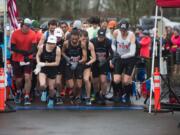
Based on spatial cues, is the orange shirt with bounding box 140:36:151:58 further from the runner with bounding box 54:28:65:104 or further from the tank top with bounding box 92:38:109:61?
the tank top with bounding box 92:38:109:61

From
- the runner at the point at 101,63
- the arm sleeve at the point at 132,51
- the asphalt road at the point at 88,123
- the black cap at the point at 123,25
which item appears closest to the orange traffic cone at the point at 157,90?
the asphalt road at the point at 88,123

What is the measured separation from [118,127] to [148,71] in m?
7.00

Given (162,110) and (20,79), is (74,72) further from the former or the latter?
(162,110)

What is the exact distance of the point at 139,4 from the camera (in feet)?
150

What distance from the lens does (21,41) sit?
648 inches

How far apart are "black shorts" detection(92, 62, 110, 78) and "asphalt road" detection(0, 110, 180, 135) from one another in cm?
139

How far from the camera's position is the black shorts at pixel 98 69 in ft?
53.9

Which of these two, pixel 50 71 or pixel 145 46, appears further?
pixel 145 46

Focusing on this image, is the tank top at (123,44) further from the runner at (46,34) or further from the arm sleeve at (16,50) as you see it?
the arm sleeve at (16,50)

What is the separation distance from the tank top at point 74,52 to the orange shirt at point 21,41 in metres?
1.01

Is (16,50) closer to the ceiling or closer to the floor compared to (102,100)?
closer to the ceiling

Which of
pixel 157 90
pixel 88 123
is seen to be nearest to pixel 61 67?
pixel 157 90

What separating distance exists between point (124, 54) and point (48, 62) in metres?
1.89

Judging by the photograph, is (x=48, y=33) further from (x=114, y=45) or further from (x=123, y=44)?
(x=123, y=44)
